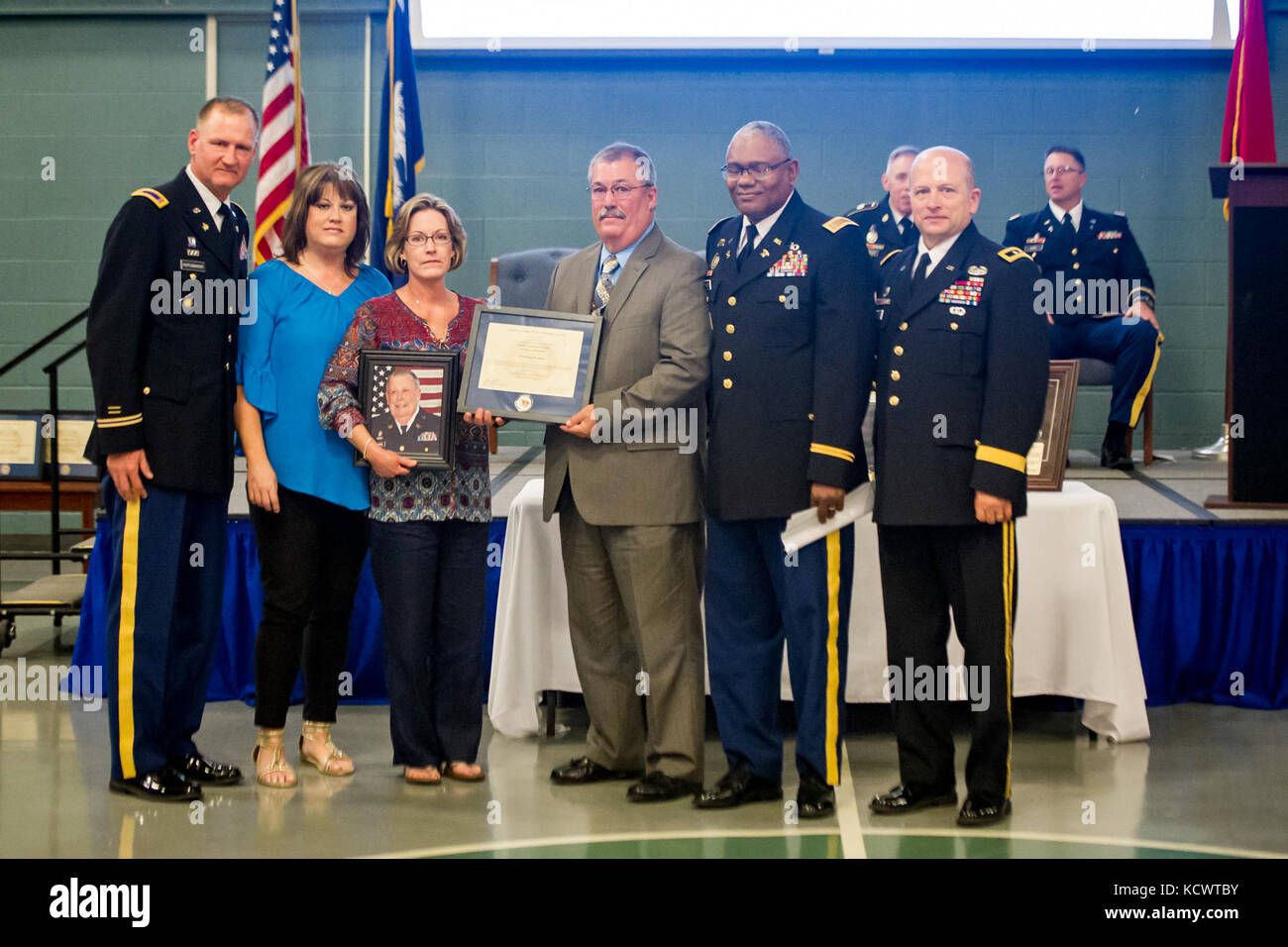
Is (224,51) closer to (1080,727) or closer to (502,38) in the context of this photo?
(502,38)

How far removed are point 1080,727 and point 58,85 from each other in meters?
5.78

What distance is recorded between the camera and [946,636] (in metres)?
3.12

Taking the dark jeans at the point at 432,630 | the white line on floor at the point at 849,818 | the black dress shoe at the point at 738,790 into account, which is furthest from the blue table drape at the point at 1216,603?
the dark jeans at the point at 432,630

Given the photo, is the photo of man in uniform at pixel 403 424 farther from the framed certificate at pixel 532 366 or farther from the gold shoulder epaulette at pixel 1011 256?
the gold shoulder epaulette at pixel 1011 256

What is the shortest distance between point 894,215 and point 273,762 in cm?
338

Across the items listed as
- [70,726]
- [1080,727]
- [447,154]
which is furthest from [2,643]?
[1080,727]

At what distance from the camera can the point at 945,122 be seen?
6.65 m

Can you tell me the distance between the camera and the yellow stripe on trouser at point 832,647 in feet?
10.1

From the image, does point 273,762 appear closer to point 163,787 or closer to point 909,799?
point 163,787

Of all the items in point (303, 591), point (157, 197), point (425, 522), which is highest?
point (157, 197)

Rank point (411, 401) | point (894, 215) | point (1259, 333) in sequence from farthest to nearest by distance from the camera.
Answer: point (894, 215)
point (1259, 333)
point (411, 401)

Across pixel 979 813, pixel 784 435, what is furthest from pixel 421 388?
pixel 979 813

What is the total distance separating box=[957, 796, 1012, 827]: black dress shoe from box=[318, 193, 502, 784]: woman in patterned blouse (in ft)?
3.89

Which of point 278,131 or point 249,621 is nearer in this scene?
point 249,621
